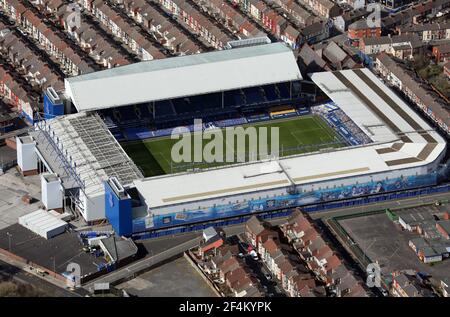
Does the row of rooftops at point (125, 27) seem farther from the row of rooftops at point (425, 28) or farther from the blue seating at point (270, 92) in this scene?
the row of rooftops at point (425, 28)

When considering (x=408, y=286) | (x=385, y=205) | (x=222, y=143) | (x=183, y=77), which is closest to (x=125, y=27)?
(x=183, y=77)

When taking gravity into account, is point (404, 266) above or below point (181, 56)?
below

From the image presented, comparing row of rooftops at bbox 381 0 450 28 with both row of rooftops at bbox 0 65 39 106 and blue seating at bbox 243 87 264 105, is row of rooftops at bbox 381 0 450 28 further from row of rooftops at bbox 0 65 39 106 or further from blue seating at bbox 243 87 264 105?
row of rooftops at bbox 0 65 39 106

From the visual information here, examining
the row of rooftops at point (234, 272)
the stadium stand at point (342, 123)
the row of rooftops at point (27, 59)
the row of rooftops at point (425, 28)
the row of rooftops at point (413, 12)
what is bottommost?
the row of rooftops at point (234, 272)

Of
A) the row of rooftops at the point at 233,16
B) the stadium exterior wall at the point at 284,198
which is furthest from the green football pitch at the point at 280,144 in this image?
the row of rooftops at the point at 233,16

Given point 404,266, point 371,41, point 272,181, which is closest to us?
point 404,266
